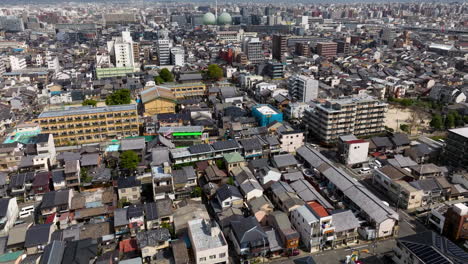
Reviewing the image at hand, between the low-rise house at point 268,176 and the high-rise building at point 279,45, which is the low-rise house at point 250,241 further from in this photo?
the high-rise building at point 279,45

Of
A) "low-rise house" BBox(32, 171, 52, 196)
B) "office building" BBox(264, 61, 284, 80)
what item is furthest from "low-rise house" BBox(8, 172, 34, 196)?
"office building" BBox(264, 61, 284, 80)

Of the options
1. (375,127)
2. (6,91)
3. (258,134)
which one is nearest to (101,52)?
(6,91)

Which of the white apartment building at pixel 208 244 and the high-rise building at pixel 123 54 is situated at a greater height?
the high-rise building at pixel 123 54

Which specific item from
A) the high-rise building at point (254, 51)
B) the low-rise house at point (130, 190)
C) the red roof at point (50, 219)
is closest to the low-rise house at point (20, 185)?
Answer: the red roof at point (50, 219)

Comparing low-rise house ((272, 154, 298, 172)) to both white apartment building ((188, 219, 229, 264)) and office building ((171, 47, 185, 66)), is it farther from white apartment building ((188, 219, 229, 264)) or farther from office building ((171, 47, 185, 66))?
office building ((171, 47, 185, 66))

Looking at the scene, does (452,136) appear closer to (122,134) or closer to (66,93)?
(122,134)

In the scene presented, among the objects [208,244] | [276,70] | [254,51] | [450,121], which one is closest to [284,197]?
[208,244]
